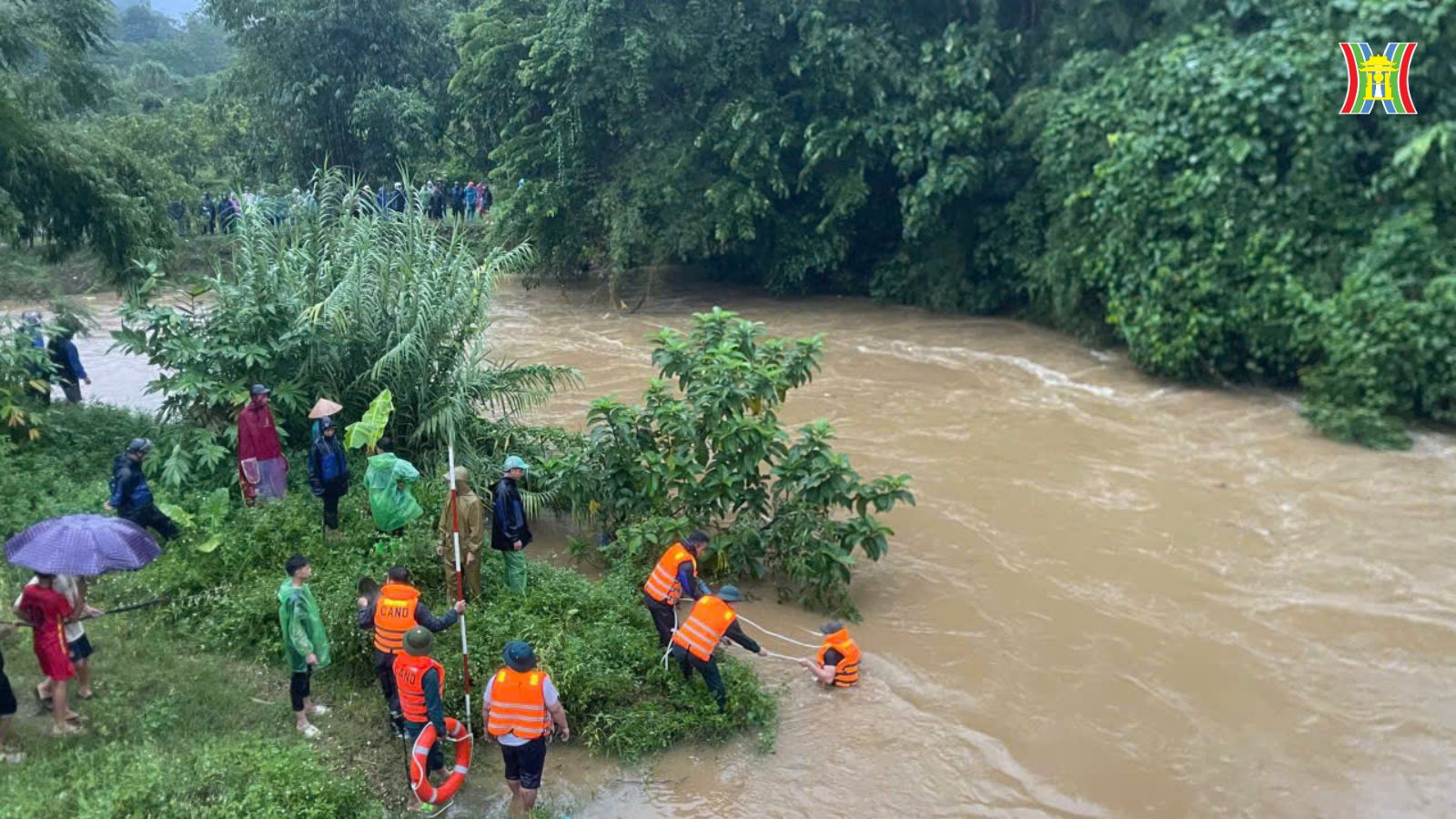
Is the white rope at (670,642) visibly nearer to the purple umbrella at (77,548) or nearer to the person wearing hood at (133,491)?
the purple umbrella at (77,548)

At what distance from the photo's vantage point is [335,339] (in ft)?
33.2

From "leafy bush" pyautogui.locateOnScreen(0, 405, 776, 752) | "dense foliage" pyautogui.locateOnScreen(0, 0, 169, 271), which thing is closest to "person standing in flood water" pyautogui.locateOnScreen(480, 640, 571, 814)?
"leafy bush" pyautogui.locateOnScreen(0, 405, 776, 752)

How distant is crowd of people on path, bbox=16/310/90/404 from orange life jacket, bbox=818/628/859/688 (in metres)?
7.80

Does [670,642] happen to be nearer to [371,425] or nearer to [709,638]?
[709,638]

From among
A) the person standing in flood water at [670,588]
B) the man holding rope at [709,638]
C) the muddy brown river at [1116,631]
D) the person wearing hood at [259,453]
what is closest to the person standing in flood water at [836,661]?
the muddy brown river at [1116,631]

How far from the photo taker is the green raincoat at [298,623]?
6453 mm

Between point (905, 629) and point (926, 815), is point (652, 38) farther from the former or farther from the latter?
point (926, 815)

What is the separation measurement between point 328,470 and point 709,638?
11.6 ft

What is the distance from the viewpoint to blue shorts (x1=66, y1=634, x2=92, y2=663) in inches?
252

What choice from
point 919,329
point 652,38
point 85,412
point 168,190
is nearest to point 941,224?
point 919,329

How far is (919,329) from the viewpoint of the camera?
65.4 feet

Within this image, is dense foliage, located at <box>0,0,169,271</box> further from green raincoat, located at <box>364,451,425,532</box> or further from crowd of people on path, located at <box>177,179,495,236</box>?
green raincoat, located at <box>364,451,425,532</box>

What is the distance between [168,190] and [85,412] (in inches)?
109

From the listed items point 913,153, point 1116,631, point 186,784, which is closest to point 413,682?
point 186,784
